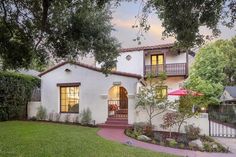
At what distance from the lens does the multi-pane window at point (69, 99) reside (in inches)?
888

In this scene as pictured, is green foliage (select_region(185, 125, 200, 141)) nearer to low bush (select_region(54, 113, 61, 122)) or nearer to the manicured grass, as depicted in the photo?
the manicured grass

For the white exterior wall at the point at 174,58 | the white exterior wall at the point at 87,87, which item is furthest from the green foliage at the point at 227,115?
the white exterior wall at the point at 87,87

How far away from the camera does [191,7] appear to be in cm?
783

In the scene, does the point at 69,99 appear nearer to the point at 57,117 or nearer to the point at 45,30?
the point at 57,117

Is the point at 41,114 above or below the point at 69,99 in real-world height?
below

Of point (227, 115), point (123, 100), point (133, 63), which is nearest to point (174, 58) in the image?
point (133, 63)

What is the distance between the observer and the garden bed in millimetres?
13578

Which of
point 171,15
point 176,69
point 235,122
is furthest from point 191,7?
point 176,69

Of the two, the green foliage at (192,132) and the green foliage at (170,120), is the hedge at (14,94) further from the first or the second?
the green foliage at (192,132)

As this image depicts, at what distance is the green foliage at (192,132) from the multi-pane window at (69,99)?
844 cm

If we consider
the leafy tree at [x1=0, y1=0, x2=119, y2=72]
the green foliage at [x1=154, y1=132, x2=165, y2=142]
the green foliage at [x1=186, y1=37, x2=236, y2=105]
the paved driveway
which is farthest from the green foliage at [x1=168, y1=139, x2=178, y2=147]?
the green foliage at [x1=186, y1=37, x2=236, y2=105]

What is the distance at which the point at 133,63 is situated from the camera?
29828 mm

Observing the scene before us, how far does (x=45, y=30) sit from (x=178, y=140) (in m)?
7.89

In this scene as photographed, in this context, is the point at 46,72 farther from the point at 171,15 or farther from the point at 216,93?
the point at 216,93
